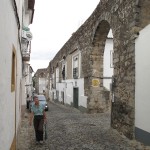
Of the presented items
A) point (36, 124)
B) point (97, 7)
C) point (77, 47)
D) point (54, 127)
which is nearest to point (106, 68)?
point (77, 47)

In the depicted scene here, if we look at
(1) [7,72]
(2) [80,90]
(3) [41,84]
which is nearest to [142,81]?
(1) [7,72]

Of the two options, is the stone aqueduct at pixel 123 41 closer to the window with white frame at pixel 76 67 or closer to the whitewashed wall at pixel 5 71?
the whitewashed wall at pixel 5 71

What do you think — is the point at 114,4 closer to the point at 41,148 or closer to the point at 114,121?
the point at 114,121

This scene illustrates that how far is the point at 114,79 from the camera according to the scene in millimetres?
10062

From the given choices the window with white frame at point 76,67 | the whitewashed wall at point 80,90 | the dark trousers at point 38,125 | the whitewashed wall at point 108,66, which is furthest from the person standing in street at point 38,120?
the window with white frame at point 76,67

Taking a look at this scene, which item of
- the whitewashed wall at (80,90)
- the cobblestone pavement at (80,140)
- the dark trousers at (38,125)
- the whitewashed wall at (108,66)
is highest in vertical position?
the whitewashed wall at (108,66)

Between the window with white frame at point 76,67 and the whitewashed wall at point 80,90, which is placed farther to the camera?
the window with white frame at point 76,67

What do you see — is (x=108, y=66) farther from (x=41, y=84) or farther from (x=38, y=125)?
(x=41, y=84)

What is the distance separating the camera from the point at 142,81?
7.60 metres

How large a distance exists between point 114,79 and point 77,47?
880cm

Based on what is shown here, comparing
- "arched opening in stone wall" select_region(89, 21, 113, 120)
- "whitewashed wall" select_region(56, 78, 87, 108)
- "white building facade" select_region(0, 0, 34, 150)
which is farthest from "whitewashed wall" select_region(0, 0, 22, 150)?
"whitewashed wall" select_region(56, 78, 87, 108)

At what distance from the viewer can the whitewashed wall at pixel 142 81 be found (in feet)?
23.7

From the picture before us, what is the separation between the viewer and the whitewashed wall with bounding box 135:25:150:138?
7238 millimetres

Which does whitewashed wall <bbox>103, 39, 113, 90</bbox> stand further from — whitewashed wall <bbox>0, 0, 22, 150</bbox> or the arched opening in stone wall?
whitewashed wall <bbox>0, 0, 22, 150</bbox>
